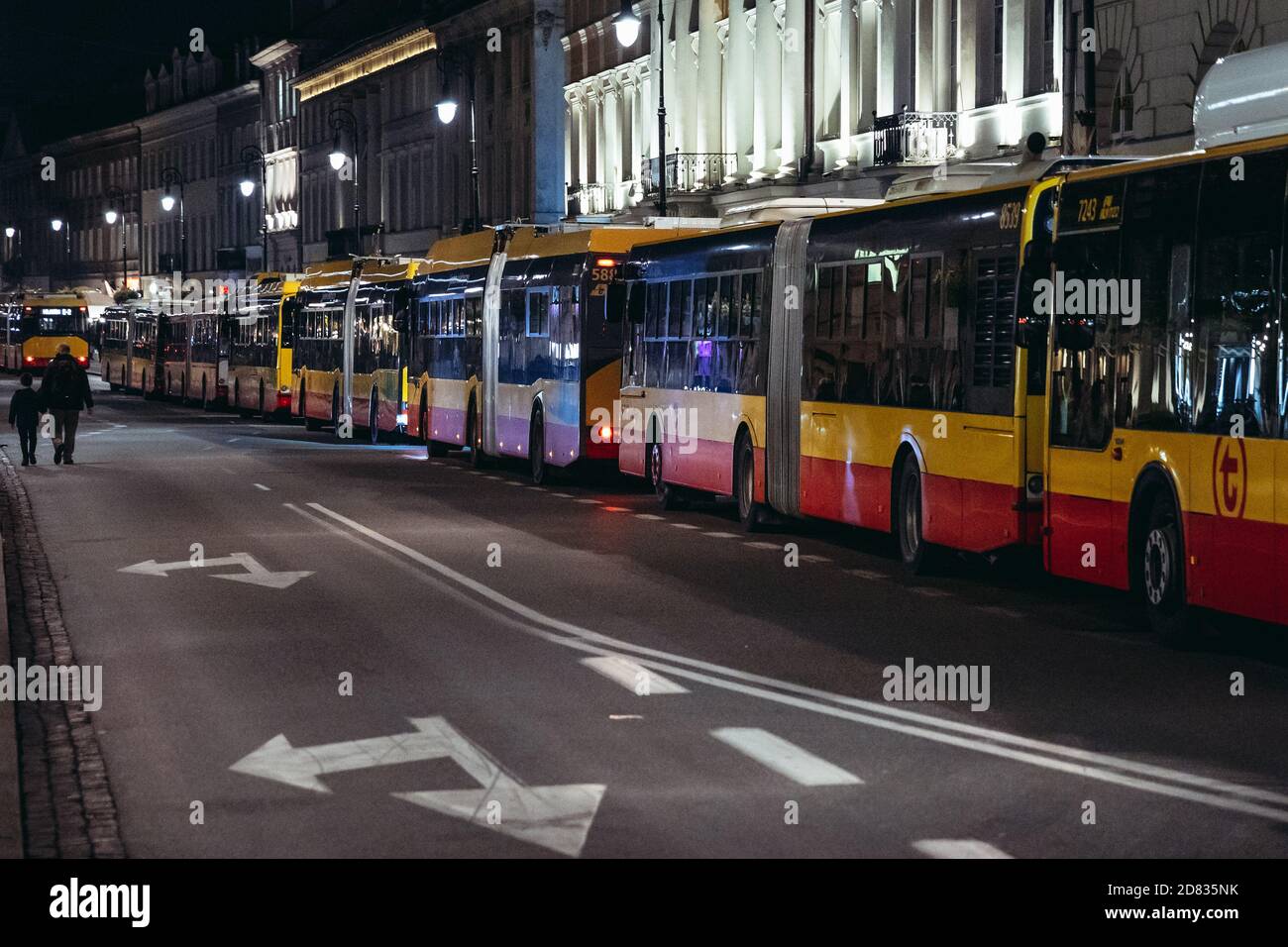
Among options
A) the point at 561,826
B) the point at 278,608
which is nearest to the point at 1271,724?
the point at 561,826

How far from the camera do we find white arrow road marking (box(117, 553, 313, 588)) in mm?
19078

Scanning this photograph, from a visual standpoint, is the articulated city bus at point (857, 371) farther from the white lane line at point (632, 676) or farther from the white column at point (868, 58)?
the white column at point (868, 58)

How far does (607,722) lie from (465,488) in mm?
20239

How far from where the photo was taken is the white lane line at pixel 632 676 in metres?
12.9

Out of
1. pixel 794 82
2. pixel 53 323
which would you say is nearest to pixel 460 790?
pixel 794 82

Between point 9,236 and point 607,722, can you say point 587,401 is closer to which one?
point 607,722

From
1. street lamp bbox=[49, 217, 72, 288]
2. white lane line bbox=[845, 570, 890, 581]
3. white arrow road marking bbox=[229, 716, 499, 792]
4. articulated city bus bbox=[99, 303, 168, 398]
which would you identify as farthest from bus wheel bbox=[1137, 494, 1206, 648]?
street lamp bbox=[49, 217, 72, 288]

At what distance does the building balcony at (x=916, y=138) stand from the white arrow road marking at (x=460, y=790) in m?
31.5

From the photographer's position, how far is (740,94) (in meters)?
56.1

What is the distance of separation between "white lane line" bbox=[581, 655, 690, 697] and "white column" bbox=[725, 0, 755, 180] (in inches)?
1654

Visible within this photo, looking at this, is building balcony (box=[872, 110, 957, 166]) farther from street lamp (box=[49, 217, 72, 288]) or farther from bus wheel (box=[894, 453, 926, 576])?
street lamp (box=[49, 217, 72, 288])

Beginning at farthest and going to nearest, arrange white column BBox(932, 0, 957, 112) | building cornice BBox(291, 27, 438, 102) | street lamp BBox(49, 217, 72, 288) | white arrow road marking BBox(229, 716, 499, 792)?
street lamp BBox(49, 217, 72, 288) < building cornice BBox(291, 27, 438, 102) < white column BBox(932, 0, 957, 112) < white arrow road marking BBox(229, 716, 499, 792)

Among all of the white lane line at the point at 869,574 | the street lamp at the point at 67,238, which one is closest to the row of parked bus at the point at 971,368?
the white lane line at the point at 869,574
